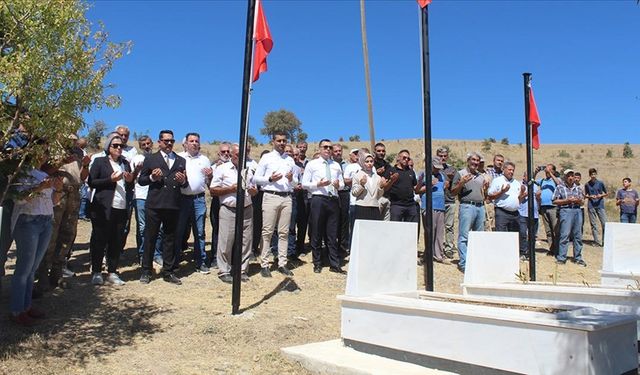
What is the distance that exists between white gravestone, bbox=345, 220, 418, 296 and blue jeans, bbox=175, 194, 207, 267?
3427 mm

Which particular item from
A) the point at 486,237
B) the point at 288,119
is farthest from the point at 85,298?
the point at 288,119

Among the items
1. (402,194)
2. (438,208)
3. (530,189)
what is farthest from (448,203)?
(530,189)

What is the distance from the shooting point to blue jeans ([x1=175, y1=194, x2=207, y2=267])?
848 centimetres

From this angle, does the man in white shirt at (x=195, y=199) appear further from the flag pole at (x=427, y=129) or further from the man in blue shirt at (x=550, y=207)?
the man in blue shirt at (x=550, y=207)

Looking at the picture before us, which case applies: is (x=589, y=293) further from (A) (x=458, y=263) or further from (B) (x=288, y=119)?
(B) (x=288, y=119)

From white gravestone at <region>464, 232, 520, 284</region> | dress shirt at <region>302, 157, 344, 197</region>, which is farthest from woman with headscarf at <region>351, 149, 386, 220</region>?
white gravestone at <region>464, 232, 520, 284</region>

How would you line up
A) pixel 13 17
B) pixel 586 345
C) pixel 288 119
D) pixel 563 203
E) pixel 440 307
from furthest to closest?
1. pixel 288 119
2. pixel 563 203
3. pixel 440 307
4. pixel 13 17
5. pixel 586 345

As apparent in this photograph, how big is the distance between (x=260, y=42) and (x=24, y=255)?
3782 mm

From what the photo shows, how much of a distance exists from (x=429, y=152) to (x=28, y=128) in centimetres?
542

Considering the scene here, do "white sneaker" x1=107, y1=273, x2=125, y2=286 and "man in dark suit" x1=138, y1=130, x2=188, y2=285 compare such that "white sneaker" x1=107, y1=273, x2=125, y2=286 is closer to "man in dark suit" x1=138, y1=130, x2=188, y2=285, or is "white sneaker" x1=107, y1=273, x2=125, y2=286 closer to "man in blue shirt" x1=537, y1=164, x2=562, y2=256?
"man in dark suit" x1=138, y1=130, x2=188, y2=285

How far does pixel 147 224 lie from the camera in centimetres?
804

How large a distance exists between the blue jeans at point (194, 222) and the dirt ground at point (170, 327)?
358 mm

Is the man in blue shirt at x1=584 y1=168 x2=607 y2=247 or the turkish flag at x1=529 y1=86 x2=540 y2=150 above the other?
the turkish flag at x1=529 y1=86 x2=540 y2=150

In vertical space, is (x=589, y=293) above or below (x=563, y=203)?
below
